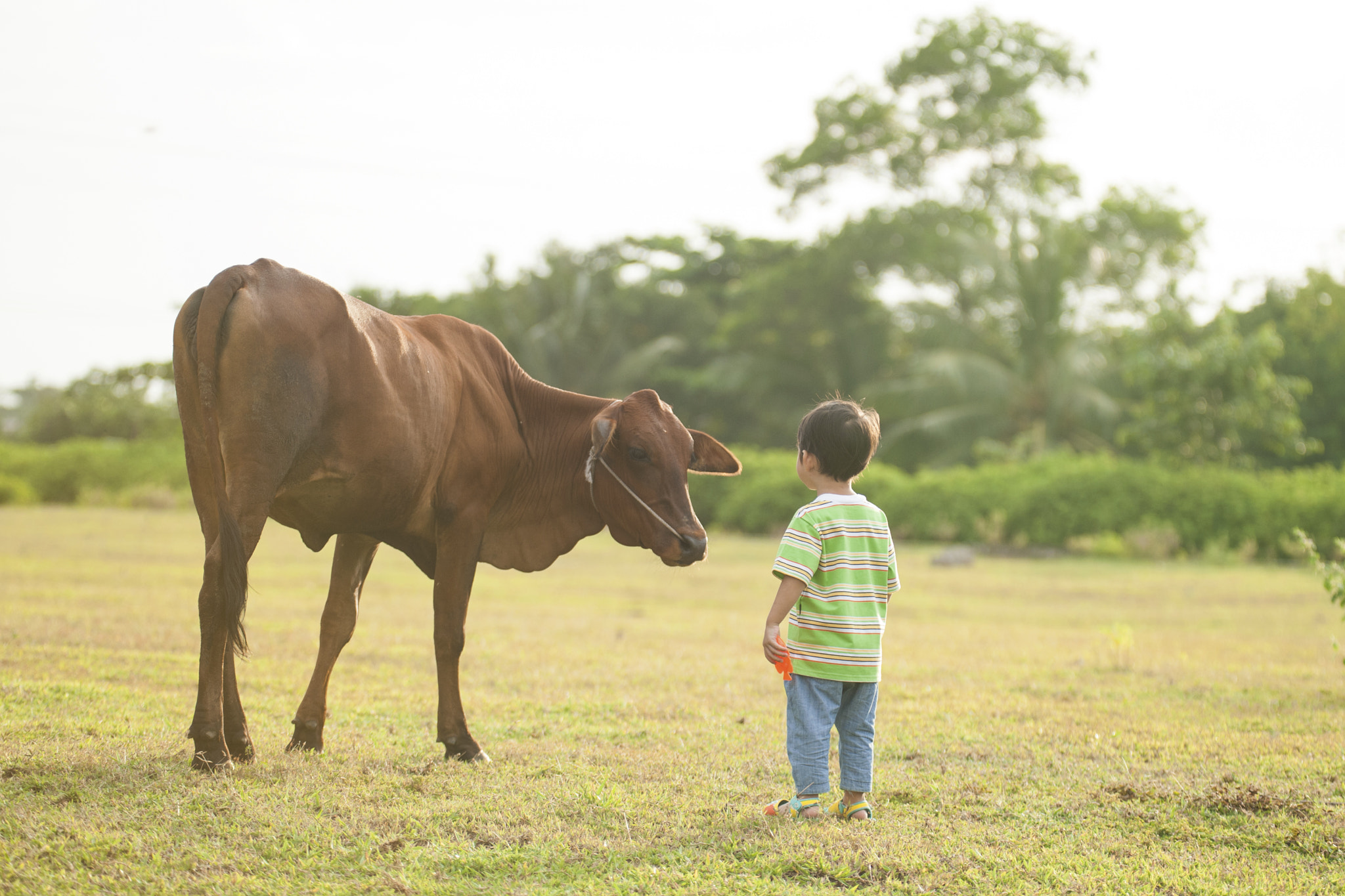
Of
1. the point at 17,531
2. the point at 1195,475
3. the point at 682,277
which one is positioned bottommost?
the point at 17,531

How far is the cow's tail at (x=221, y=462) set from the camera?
13.6 feet

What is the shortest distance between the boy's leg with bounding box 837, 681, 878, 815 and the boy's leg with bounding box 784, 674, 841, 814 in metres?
0.08

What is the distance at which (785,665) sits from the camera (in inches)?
159

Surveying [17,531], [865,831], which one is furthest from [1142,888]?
[17,531]

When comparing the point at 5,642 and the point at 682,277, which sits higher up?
the point at 682,277

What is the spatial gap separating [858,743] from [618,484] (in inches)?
64.8

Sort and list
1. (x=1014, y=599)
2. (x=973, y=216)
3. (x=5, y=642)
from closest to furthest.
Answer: (x=5, y=642) < (x=1014, y=599) < (x=973, y=216)

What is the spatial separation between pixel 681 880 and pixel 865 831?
0.82m

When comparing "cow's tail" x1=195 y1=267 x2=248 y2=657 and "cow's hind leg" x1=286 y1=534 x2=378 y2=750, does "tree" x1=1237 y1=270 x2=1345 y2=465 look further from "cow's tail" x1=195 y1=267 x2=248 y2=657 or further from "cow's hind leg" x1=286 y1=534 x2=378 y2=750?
"cow's tail" x1=195 y1=267 x2=248 y2=657

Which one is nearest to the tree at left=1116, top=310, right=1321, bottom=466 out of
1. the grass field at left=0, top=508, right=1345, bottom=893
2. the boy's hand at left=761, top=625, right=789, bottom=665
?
the grass field at left=0, top=508, right=1345, bottom=893

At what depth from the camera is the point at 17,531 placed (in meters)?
19.5

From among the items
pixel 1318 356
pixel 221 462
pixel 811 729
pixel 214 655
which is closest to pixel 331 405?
pixel 221 462

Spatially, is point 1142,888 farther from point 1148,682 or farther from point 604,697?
point 1148,682

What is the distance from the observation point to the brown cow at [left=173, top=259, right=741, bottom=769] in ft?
14.0
